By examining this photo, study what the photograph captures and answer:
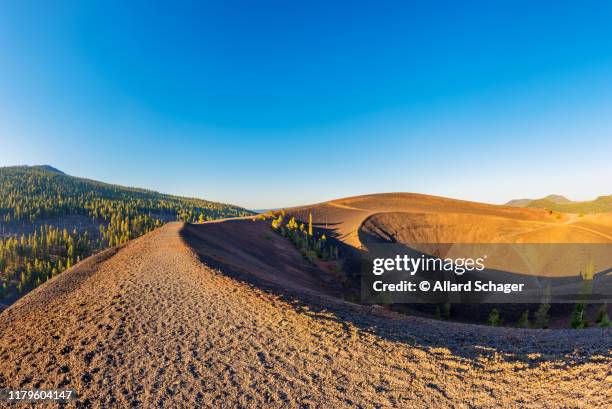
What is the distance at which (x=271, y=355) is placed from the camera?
820 centimetres

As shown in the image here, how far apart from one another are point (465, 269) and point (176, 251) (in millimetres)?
56989

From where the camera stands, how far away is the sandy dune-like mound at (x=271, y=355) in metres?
6.44

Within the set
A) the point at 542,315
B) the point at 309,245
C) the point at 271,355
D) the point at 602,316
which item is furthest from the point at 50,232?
the point at 602,316

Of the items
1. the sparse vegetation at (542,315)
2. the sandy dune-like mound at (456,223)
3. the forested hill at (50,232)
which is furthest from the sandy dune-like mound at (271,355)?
the sandy dune-like mound at (456,223)

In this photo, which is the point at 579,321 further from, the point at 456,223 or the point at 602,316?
the point at 456,223

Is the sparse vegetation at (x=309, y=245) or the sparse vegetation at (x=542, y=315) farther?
the sparse vegetation at (x=309, y=245)

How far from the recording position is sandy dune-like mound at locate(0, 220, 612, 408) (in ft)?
21.1

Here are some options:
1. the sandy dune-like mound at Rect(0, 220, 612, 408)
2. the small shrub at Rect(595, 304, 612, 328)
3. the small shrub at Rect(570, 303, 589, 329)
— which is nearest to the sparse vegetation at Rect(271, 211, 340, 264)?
the small shrub at Rect(570, 303, 589, 329)

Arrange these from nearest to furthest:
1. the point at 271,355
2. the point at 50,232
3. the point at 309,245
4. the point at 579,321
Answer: the point at 271,355 < the point at 579,321 < the point at 50,232 < the point at 309,245

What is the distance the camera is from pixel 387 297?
1341 inches

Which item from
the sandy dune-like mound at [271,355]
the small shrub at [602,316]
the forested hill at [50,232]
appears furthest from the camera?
the forested hill at [50,232]

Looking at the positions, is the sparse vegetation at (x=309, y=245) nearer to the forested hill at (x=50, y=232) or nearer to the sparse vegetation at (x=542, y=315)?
the forested hill at (x=50, y=232)

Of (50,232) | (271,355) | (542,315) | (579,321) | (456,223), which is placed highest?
(456,223)

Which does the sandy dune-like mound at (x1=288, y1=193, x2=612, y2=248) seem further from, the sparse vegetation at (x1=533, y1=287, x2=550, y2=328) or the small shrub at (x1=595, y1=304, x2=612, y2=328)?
the small shrub at (x1=595, y1=304, x2=612, y2=328)
